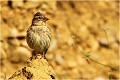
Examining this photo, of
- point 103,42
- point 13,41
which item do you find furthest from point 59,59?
point 103,42

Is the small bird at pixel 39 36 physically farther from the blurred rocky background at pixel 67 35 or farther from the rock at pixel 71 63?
the rock at pixel 71 63

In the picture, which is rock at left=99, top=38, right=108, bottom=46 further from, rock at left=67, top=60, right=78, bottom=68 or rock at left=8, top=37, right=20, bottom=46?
rock at left=8, top=37, right=20, bottom=46

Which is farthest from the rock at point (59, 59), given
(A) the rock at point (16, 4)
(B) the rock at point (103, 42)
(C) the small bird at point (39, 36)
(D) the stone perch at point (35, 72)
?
(D) the stone perch at point (35, 72)

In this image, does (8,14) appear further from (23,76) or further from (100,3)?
(23,76)

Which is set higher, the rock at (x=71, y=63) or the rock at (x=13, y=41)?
the rock at (x=13, y=41)

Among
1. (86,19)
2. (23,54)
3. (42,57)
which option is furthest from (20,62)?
(42,57)

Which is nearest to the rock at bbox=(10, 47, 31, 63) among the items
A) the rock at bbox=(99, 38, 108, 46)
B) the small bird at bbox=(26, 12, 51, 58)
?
the rock at bbox=(99, 38, 108, 46)
